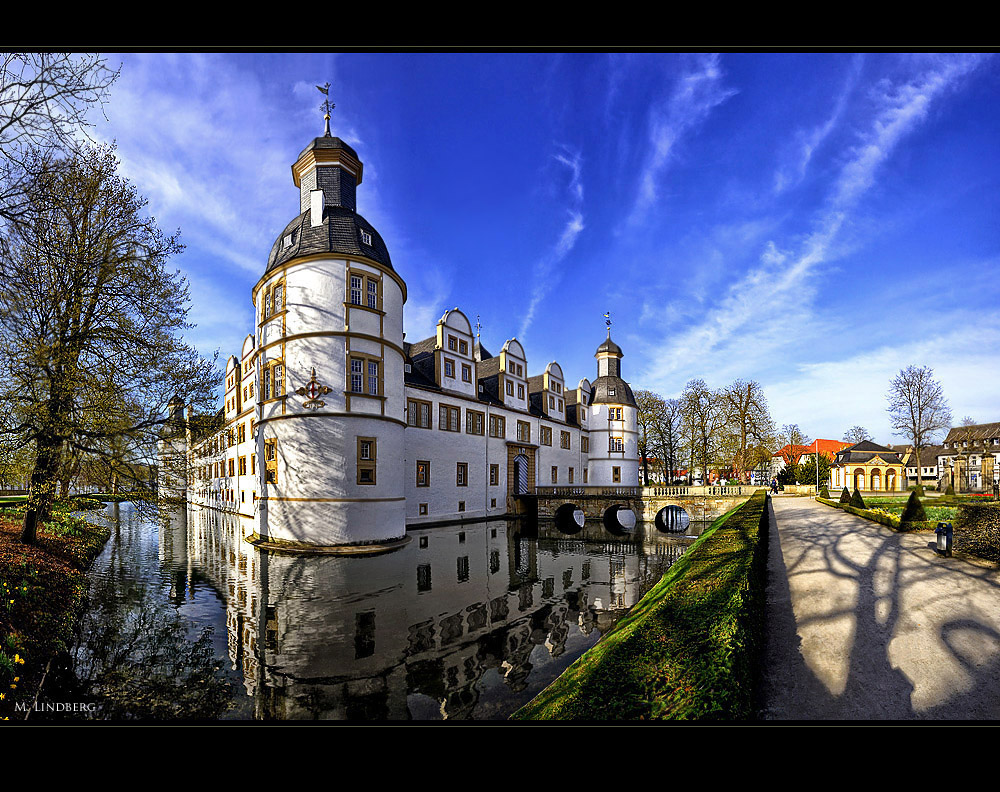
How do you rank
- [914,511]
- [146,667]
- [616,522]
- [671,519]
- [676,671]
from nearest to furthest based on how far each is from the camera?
[676,671] < [146,667] < [914,511] < [616,522] < [671,519]

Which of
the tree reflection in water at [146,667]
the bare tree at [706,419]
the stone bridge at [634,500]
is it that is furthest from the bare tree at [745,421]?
the tree reflection in water at [146,667]

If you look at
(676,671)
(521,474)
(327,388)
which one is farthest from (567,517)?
(676,671)

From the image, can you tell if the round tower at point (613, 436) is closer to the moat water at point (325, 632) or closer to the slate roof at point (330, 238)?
the moat water at point (325, 632)

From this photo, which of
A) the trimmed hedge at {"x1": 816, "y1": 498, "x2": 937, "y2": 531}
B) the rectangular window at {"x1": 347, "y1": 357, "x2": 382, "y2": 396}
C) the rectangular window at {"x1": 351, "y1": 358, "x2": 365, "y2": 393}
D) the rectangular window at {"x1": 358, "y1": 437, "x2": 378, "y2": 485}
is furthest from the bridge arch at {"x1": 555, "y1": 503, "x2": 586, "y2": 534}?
the rectangular window at {"x1": 351, "y1": 358, "x2": 365, "y2": 393}

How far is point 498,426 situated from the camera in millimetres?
31406

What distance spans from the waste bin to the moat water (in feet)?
24.5

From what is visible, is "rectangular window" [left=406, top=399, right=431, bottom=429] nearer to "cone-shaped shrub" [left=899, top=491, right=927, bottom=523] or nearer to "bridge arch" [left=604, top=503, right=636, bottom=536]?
"bridge arch" [left=604, top=503, right=636, bottom=536]

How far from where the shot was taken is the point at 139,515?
32.3ft

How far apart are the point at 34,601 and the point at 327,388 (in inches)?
409

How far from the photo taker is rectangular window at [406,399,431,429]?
2462 cm

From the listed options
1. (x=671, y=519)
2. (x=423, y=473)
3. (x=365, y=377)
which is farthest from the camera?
(x=671, y=519)

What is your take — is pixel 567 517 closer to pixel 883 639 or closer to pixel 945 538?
pixel 945 538

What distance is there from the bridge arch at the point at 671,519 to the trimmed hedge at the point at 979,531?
57.8 ft
